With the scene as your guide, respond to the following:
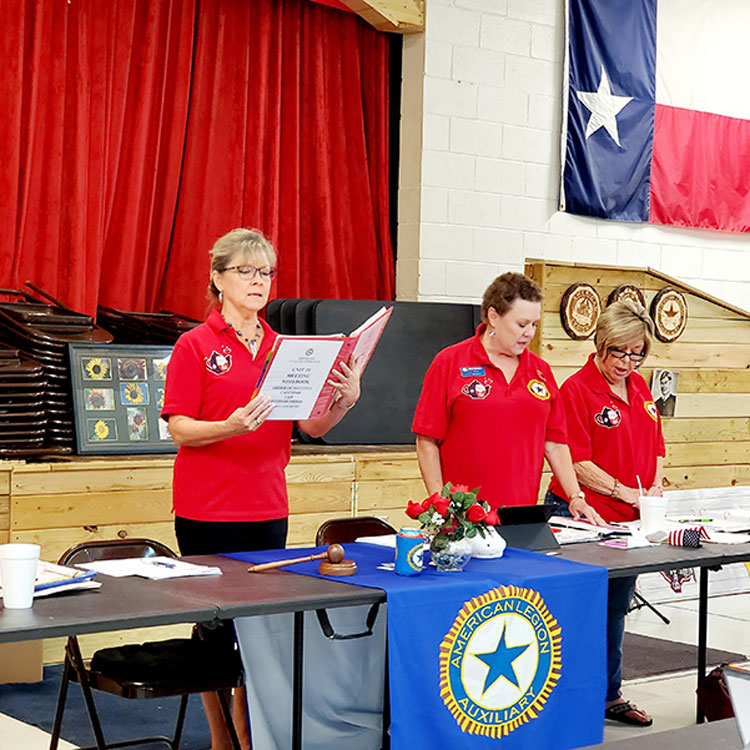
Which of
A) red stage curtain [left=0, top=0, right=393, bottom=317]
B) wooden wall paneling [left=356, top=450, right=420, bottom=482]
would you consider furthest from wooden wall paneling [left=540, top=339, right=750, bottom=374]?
wooden wall paneling [left=356, top=450, right=420, bottom=482]

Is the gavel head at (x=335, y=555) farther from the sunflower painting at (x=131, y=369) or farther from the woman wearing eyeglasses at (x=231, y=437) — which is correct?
the sunflower painting at (x=131, y=369)

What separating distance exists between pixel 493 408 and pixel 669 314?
3451mm

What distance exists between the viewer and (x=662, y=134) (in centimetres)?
748

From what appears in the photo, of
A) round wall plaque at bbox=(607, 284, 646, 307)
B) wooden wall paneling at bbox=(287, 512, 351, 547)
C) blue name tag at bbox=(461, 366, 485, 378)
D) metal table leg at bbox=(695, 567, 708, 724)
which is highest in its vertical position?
round wall plaque at bbox=(607, 284, 646, 307)

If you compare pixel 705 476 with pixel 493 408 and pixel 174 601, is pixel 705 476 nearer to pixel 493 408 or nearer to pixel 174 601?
pixel 493 408

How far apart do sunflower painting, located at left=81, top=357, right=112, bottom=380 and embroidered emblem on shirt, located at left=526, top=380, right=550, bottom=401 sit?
1.93 metres

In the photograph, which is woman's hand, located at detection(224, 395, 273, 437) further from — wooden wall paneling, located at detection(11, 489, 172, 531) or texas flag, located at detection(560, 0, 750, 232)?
texas flag, located at detection(560, 0, 750, 232)

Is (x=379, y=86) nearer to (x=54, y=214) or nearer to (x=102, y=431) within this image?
(x=54, y=214)

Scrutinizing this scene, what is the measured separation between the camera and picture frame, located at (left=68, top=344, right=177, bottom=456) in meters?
5.15

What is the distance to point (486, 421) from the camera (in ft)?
13.4

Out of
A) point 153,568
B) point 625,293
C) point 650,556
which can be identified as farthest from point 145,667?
point 625,293

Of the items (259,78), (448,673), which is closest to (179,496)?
(448,673)

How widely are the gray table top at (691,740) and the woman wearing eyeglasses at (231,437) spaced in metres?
1.75

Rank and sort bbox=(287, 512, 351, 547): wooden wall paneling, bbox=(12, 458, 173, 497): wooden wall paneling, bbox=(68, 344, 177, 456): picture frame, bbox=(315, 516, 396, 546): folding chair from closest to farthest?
bbox=(315, 516, 396, 546): folding chair → bbox=(12, 458, 173, 497): wooden wall paneling → bbox=(68, 344, 177, 456): picture frame → bbox=(287, 512, 351, 547): wooden wall paneling
